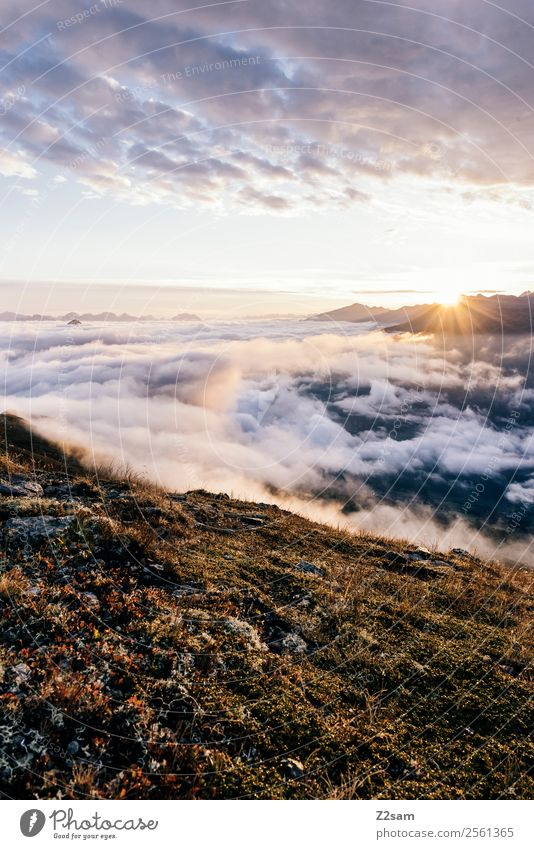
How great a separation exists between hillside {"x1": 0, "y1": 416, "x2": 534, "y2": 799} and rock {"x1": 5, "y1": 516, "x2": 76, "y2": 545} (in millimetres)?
47

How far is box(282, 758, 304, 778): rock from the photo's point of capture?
6.34 meters

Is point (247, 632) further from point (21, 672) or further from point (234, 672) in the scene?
point (21, 672)

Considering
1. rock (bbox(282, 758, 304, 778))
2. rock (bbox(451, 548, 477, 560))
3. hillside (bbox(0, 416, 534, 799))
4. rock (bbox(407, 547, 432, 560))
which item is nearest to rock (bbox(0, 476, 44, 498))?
hillside (bbox(0, 416, 534, 799))

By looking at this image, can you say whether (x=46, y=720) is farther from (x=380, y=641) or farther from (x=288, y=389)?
(x=288, y=389)

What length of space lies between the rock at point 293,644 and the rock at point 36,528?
19.9 feet

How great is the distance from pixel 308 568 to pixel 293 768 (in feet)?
23.2

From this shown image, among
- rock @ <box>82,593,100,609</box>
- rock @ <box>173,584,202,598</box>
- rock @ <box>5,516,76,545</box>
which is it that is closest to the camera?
rock @ <box>82,593,100,609</box>

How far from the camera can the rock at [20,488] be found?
43.5 feet

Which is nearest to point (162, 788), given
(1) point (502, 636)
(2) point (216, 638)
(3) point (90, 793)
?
(3) point (90, 793)

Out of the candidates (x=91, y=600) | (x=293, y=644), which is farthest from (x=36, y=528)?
(x=293, y=644)

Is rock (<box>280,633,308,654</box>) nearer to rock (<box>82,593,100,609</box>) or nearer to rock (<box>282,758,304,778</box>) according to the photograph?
rock (<box>282,758,304,778</box>)

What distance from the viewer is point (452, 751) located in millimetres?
7219

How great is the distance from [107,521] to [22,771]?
6.89 metres

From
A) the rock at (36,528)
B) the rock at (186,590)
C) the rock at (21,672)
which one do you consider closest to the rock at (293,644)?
the rock at (186,590)
